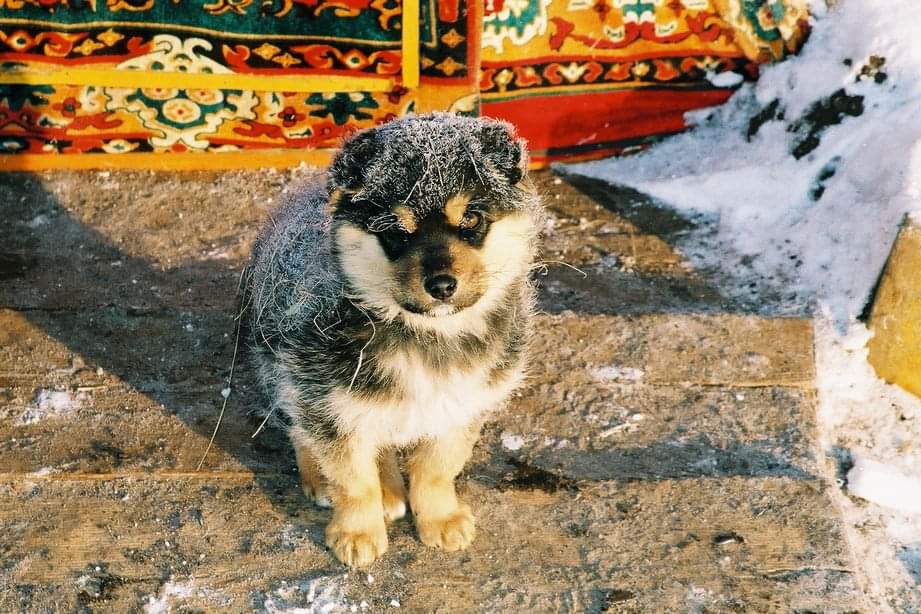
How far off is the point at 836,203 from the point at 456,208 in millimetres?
2891

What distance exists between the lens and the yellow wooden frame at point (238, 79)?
17.3 feet

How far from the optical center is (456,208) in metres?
2.93

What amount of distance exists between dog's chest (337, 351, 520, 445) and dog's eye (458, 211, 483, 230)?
0.51 m

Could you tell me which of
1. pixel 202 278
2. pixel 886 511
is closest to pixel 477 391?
pixel 886 511

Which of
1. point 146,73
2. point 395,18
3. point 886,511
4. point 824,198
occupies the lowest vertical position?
point 886,511

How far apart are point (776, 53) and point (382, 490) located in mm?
3842

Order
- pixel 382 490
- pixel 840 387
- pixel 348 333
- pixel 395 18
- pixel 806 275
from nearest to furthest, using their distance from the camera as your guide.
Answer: pixel 348 333, pixel 382 490, pixel 840 387, pixel 806 275, pixel 395 18

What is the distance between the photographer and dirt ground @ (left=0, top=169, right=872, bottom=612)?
339 cm

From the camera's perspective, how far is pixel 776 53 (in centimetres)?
578

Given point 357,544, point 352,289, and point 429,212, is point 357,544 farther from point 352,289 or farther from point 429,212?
point 429,212

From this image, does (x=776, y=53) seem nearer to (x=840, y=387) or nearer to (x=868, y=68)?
(x=868, y=68)

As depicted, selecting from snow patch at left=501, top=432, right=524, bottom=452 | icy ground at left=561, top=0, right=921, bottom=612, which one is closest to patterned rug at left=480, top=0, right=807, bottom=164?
icy ground at left=561, top=0, right=921, bottom=612

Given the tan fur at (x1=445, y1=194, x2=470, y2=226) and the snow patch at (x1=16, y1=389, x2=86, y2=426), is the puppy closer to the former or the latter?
the tan fur at (x1=445, y1=194, x2=470, y2=226)

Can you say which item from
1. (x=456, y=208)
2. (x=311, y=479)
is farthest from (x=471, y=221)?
Answer: (x=311, y=479)
